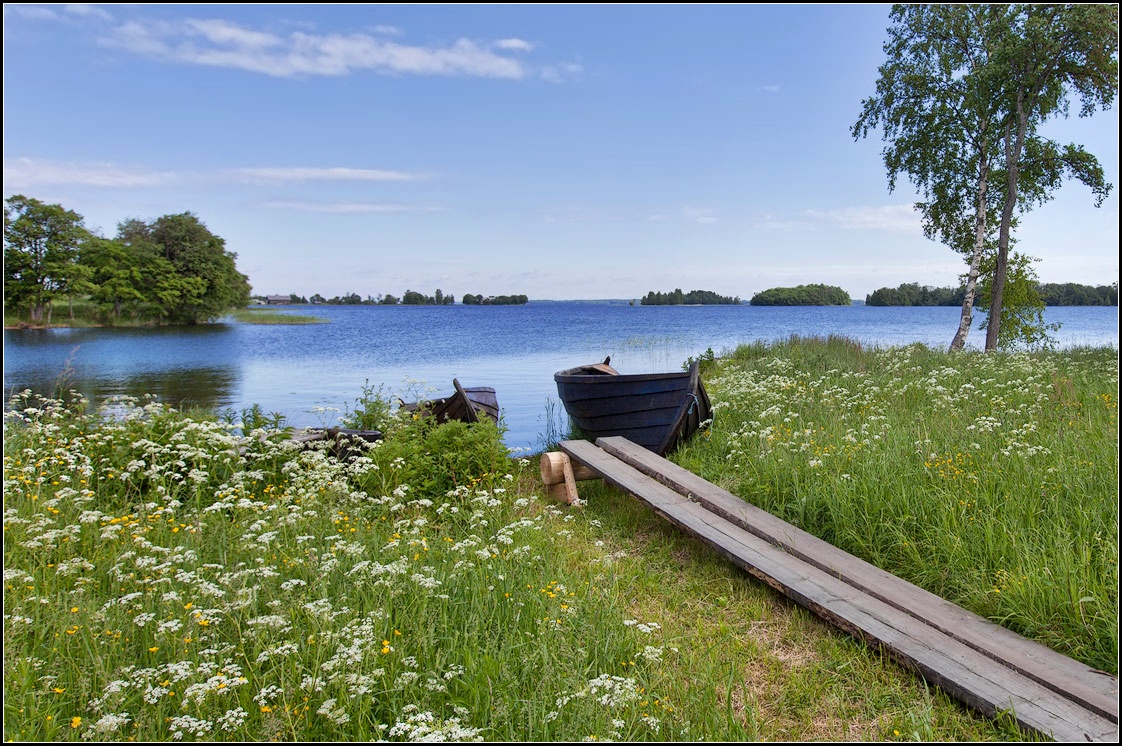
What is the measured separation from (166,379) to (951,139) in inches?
1126

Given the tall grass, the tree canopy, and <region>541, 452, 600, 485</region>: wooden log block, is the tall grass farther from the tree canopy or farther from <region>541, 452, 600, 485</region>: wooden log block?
the tree canopy

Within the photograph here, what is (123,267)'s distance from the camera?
213 ft

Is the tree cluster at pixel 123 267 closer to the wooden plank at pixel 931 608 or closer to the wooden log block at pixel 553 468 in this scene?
the wooden log block at pixel 553 468

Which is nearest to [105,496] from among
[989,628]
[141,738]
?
[141,738]

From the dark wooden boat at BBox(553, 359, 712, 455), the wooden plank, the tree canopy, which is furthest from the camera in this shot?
the tree canopy

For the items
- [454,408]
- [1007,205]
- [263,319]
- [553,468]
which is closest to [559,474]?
[553,468]

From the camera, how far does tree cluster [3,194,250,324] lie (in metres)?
54.9

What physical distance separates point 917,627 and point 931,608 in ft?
0.97

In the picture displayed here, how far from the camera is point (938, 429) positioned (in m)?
6.56

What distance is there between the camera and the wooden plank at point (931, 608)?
3.07 metres

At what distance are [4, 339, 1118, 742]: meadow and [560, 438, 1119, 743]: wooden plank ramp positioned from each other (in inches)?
5.8

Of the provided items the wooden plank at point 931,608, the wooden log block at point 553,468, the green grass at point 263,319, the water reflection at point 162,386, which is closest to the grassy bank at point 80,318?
the green grass at point 263,319

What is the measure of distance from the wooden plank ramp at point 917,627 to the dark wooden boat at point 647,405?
2.79 meters

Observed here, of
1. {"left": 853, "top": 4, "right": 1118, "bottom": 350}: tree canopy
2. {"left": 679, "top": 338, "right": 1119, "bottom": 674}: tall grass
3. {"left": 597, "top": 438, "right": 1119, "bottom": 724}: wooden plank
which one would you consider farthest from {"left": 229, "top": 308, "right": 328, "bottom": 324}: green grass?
{"left": 597, "top": 438, "right": 1119, "bottom": 724}: wooden plank
